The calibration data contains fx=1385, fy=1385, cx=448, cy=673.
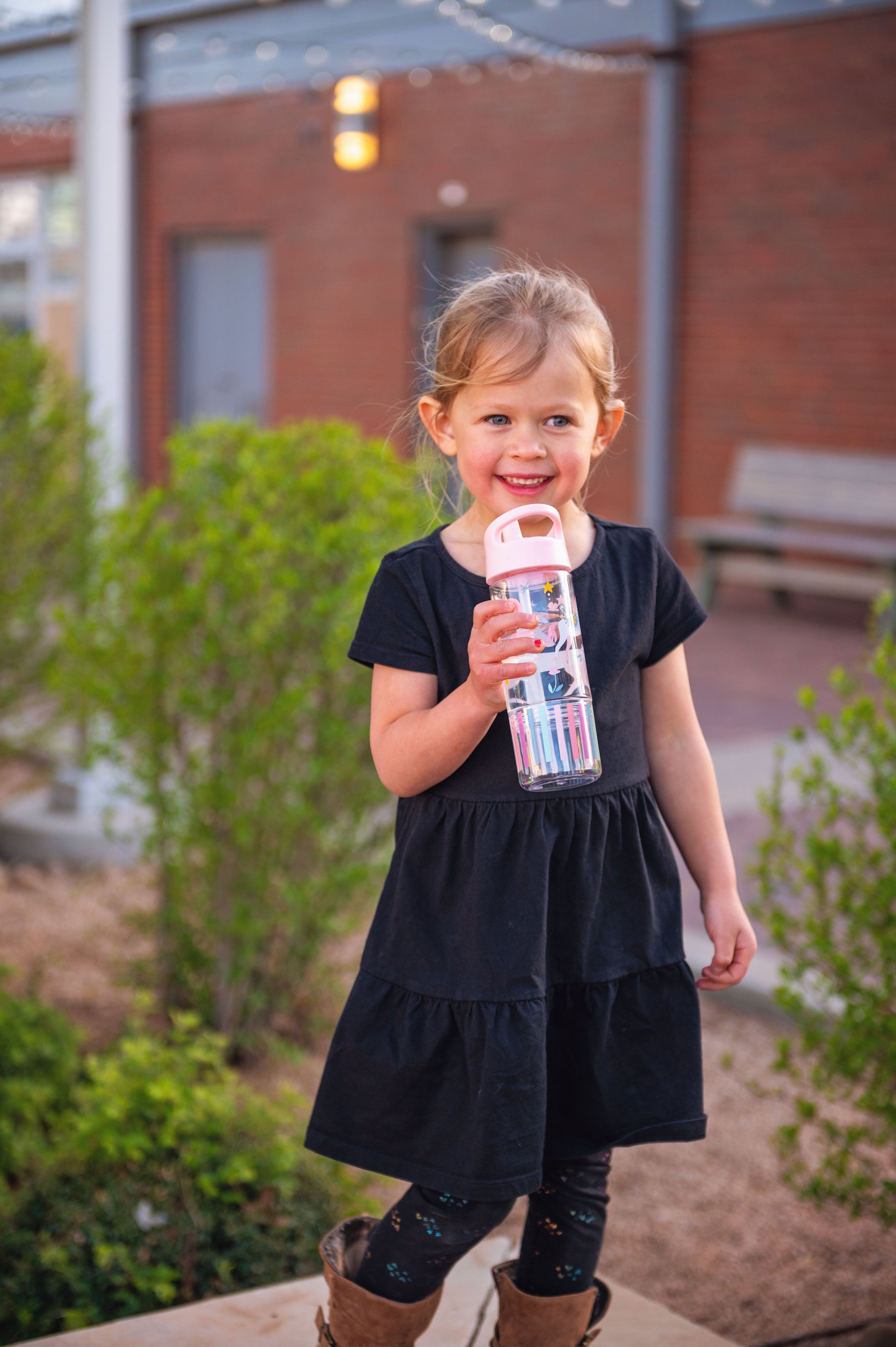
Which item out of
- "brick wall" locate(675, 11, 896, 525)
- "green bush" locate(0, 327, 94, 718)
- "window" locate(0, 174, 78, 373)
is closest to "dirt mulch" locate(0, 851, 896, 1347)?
"green bush" locate(0, 327, 94, 718)

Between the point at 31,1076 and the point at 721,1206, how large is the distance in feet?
4.83

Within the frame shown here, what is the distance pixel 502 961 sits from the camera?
1.61 metres

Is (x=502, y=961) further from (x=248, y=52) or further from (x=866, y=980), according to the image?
(x=248, y=52)

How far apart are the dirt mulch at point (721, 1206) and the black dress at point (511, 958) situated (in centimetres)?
87

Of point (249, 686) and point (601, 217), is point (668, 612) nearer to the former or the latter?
point (249, 686)

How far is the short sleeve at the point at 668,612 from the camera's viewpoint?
179 centimetres

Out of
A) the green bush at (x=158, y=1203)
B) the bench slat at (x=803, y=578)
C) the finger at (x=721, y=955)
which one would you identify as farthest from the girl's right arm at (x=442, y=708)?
the bench slat at (x=803, y=578)

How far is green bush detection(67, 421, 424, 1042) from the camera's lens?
317 cm

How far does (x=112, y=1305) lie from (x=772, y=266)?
919 centimetres

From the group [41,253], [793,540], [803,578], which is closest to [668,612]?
[803,578]

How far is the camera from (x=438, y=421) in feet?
5.62

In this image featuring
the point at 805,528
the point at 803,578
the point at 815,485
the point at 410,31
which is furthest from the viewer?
the point at 805,528

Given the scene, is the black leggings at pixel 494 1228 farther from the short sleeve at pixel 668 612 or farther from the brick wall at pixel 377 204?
the brick wall at pixel 377 204

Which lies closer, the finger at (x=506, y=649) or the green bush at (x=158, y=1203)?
the finger at (x=506, y=649)
